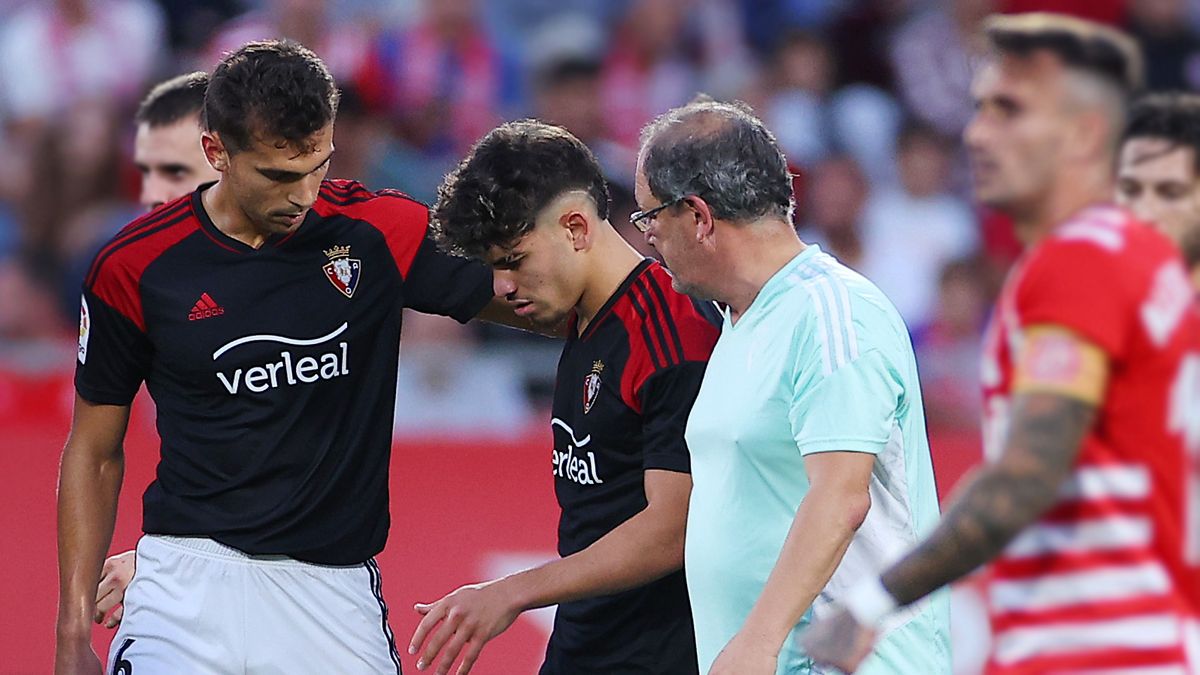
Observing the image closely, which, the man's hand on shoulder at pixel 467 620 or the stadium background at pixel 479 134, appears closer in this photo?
the man's hand on shoulder at pixel 467 620

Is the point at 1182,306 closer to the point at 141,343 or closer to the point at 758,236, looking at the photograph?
the point at 758,236

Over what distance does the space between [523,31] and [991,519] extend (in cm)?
836

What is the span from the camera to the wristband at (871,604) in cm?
274

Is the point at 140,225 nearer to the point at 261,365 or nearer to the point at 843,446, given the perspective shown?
the point at 261,365

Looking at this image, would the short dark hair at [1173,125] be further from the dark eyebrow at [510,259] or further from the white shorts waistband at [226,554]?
the white shorts waistband at [226,554]

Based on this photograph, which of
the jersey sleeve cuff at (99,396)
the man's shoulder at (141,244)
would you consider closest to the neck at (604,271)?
the man's shoulder at (141,244)

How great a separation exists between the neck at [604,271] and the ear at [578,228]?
0.08ft

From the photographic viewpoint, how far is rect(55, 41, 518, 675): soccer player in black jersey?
13.3ft

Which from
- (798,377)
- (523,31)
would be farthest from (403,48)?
Answer: (798,377)

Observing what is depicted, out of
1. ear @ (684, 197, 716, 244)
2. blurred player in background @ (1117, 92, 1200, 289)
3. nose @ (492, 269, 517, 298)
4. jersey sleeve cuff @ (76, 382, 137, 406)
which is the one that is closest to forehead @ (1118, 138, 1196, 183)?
blurred player in background @ (1117, 92, 1200, 289)

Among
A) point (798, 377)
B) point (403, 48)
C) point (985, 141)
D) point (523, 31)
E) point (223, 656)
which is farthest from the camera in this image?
point (523, 31)

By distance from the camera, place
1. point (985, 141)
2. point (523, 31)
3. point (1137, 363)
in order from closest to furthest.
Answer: point (1137, 363) → point (985, 141) → point (523, 31)

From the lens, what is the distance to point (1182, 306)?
2.58 meters

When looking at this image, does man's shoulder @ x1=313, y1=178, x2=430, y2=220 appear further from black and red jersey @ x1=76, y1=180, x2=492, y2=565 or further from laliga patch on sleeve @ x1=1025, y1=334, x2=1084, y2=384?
laliga patch on sleeve @ x1=1025, y1=334, x2=1084, y2=384
